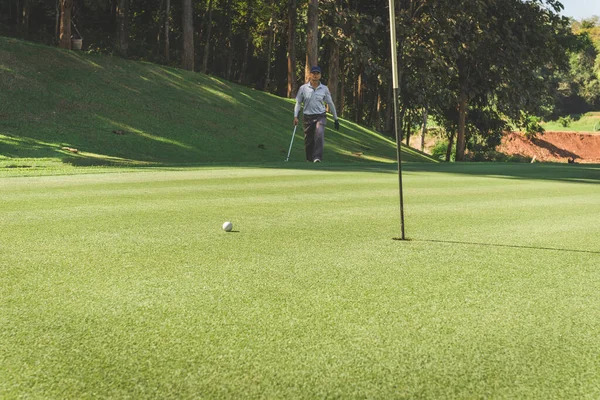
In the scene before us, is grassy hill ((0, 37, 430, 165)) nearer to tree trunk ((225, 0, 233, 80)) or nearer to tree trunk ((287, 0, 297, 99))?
tree trunk ((287, 0, 297, 99))

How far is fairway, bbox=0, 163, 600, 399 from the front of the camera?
276cm

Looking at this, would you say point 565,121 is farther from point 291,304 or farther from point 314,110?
point 291,304

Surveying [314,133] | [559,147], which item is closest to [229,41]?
[314,133]

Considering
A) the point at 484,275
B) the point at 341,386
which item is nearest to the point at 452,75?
the point at 484,275

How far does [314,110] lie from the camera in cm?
1828

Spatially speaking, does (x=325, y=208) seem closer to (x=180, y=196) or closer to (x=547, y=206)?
(x=180, y=196)

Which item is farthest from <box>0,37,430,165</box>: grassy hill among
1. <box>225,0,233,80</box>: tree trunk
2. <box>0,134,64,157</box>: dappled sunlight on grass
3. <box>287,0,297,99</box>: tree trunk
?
<box>225,0,233,80</box>: tree trunk

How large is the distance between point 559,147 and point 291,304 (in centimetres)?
7896

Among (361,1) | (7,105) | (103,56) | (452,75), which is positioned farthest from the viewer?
(361,1)

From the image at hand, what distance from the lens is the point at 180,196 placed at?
29.5 ft

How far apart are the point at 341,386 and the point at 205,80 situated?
29612 mm

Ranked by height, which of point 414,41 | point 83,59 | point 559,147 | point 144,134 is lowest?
point 144,134

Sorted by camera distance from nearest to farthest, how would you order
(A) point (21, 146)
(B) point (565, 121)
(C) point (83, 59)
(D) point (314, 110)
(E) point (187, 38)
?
(D) point (314, 110), (A) point (21, 146), (C) point (83, 59), (E) point (187, 38), (B) point (565, 121)

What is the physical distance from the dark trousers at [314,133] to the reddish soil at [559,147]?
58379 millimetres
